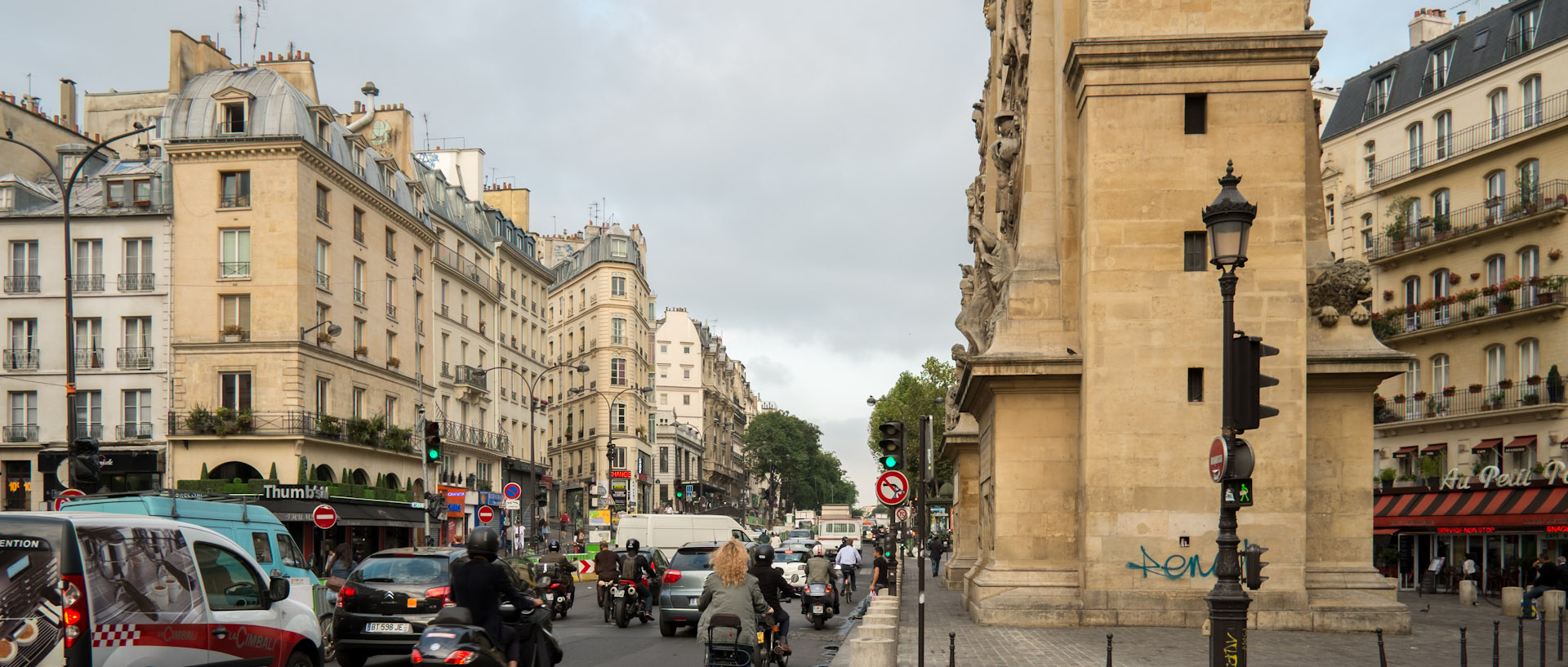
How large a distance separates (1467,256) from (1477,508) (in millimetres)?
8483

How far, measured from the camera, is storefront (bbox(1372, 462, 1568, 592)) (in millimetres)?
33938

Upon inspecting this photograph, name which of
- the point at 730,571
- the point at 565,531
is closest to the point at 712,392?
the point at 565,531

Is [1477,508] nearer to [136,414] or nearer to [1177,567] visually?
[1177,567]

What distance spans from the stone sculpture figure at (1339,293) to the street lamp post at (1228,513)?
10.6 meters

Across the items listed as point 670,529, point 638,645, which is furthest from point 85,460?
point 670,529

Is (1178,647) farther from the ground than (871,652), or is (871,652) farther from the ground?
(871,652)

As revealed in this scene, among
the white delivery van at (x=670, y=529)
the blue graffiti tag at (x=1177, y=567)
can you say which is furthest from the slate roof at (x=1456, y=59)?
the white delivery van at (x=670, y=529)

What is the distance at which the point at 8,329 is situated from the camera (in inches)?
1810

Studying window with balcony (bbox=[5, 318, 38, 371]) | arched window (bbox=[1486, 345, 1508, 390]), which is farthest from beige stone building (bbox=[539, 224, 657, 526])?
arched window (bbox=[1486, 345, 1508, 390])

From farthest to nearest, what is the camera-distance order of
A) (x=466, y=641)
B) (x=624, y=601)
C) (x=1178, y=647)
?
(x=624, y=601)
(x=1178, y=647)
(x=466, y=641)

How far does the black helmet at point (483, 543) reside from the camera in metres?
10.1

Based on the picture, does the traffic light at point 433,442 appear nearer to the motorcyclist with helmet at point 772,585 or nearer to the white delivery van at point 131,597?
the motorcyclist with helmet at point 772,585

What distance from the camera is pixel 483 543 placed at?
33.3 feet

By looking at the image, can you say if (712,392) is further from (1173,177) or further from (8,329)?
(1173,177)
